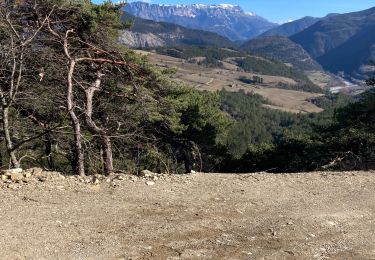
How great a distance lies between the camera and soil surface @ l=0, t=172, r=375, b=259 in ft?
20.6

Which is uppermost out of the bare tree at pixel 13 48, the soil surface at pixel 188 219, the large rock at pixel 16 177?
the bare tree at pixel 13 48

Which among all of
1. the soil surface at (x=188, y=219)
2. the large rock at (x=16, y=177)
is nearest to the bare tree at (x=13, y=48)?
the large rock at (x=16, y=177)

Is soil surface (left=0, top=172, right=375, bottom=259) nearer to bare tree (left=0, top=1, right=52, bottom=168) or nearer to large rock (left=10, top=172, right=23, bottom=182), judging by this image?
large rock (left=10, top=172, right=23, bottom=182)

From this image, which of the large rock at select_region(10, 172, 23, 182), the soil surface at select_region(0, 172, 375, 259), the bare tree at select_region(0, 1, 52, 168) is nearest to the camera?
the soil surface at select_region(0, 172, 375, 259)

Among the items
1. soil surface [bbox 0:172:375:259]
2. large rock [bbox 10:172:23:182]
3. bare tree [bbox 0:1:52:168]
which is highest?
bare tree [bbox 0:1:52:168]

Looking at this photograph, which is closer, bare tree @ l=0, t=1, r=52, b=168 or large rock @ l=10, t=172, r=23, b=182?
large rock @ l=10, t=172, r=23, b=182

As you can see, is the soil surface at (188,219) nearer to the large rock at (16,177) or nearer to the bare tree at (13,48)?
the large rock at (16,177)

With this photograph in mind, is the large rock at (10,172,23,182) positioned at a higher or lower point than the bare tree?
lower

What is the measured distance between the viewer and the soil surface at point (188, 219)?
20.6 feet

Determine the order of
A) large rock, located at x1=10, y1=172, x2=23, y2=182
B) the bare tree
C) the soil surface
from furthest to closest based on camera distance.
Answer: the bare tree < large rock, located at x1=10, y1=172, x2=23, y2=182 < the soil surface

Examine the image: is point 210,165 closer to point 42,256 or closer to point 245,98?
point 42,256

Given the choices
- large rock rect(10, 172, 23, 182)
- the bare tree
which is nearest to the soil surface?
large rock rect(10, 172, 23, 182)

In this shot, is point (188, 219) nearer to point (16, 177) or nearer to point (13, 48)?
point (16, 177)

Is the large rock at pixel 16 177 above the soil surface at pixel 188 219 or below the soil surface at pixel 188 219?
above
